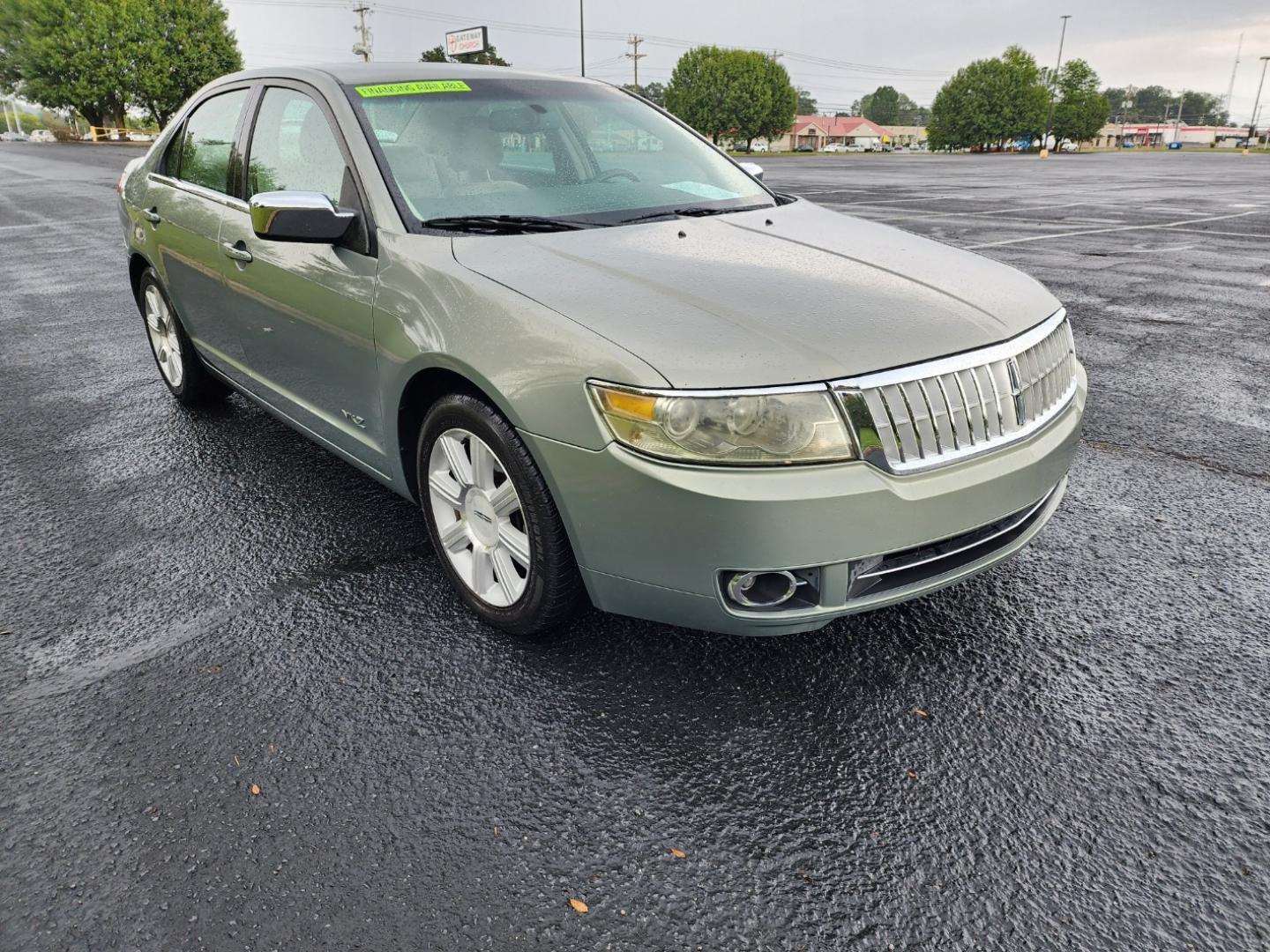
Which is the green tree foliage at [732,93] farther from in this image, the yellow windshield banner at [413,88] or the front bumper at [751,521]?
the front bumper at [751,521]

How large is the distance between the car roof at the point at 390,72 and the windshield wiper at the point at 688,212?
1.03 metres

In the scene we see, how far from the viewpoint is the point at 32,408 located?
510 cm

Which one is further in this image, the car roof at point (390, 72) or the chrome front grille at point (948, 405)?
the car roof at point (390, 72)

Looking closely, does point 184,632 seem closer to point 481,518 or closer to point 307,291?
point 481,518

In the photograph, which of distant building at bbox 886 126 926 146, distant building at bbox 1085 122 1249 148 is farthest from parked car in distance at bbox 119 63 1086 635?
distant building at bbox 886 126 926 146

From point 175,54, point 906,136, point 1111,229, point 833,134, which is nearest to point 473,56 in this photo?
point 175,54

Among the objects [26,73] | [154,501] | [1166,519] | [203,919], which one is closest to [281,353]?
[154,501]

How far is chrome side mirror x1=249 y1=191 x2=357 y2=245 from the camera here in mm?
2805

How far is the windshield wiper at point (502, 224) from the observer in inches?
114

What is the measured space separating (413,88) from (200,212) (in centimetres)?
130

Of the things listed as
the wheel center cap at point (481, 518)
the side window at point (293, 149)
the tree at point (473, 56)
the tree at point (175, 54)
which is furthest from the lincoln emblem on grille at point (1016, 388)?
the tree at point (175, 54)

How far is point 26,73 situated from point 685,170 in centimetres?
8453

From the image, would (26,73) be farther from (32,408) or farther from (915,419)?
(915,419)

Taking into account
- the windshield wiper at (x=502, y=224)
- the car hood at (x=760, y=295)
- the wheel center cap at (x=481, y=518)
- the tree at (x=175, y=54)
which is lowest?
the wheel center cap at (x=481, y=518)
